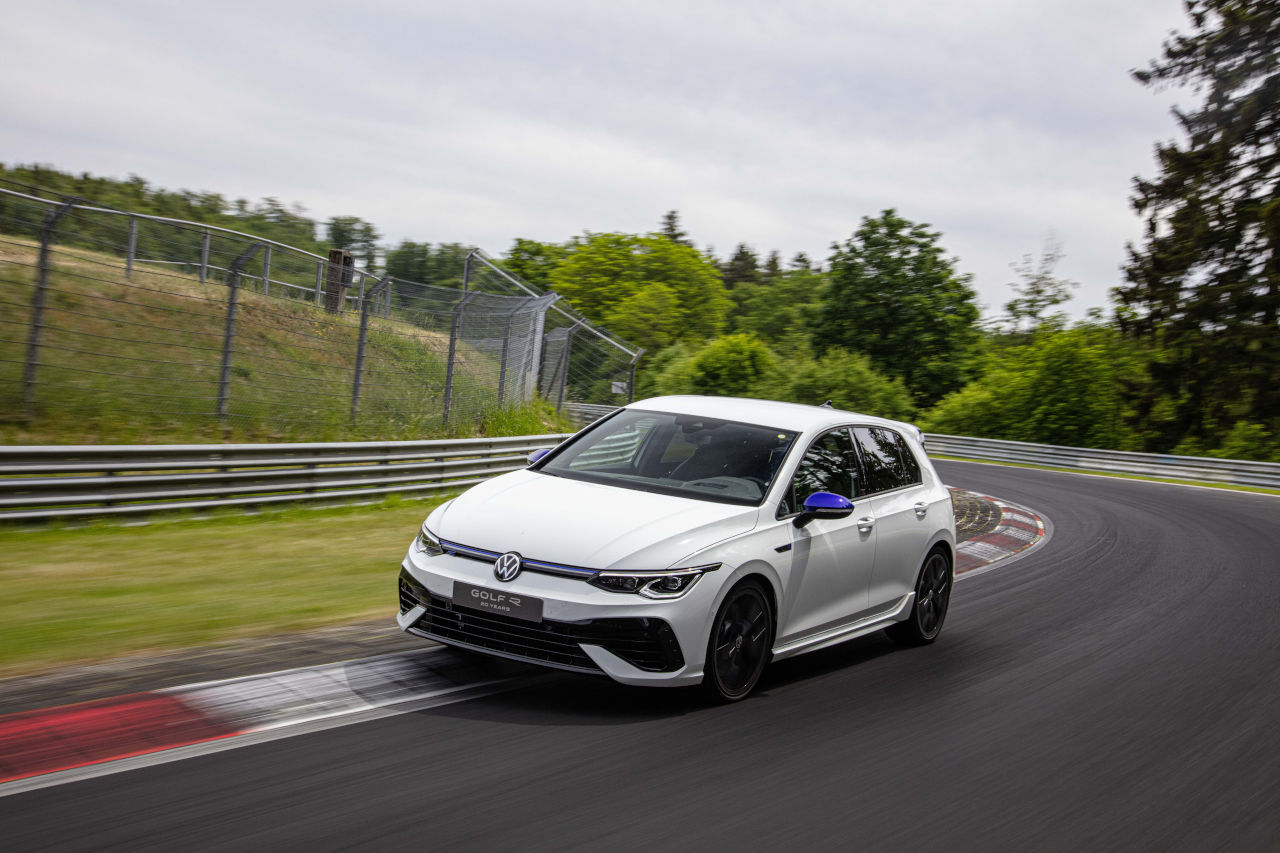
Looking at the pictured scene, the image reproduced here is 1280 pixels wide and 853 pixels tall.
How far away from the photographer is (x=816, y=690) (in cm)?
666

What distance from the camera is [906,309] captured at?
214 ft

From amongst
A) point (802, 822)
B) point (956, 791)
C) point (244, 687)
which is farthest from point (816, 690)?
point (244, 687)

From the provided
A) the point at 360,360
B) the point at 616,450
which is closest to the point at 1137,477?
the point at 360,360

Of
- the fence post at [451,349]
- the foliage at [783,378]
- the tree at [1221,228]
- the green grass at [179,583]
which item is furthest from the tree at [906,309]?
the green grass at [179,583]

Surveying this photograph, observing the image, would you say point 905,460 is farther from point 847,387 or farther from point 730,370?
point 730,370

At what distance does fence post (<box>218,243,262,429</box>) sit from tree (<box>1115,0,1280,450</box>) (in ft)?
119

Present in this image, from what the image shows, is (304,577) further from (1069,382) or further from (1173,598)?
(1069,382)

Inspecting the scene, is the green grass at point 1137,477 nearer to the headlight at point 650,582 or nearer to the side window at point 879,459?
the side window at point 879,459

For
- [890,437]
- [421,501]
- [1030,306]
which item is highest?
[1030,306]

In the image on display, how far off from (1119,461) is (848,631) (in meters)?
30.7

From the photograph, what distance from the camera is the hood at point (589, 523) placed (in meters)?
5.64

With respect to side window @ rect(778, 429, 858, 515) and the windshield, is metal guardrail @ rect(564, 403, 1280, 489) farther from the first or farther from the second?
side window @ rect(778, 429, 858, 515)

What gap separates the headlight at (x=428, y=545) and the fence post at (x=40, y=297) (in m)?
6.26

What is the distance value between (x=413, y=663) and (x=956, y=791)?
2.98 metres
